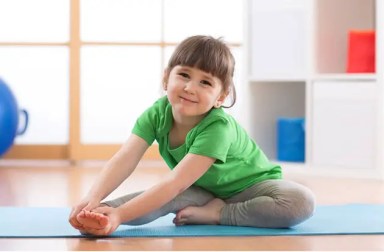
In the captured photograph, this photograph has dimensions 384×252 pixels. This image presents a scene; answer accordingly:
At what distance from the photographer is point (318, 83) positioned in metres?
3.46

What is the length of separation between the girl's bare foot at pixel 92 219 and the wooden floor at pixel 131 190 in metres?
0.03

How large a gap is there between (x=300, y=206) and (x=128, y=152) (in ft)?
1.35

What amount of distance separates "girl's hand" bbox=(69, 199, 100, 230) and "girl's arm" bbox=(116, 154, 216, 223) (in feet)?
0.19

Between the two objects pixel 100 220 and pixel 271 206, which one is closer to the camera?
pixel 100 220

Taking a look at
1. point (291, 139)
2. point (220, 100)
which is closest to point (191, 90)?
point (220, 100)

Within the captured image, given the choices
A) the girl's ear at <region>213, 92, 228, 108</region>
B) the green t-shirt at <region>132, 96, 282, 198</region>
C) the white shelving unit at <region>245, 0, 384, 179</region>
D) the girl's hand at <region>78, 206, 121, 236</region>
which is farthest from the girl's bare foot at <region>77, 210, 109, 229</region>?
the white shelving unit at <region>245, 0, 384, 179</region>

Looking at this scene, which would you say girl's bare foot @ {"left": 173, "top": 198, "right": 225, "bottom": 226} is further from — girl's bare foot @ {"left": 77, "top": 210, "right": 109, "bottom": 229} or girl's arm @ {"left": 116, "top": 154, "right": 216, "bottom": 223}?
girl's bare foot @ {"left": 77, "top": 210, "right": 109, "bottom": 229}

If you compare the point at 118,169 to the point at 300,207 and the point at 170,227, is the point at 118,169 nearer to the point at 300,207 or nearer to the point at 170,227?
the point at 170,227

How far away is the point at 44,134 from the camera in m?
4.15

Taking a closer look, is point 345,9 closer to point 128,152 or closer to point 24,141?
point 24,141

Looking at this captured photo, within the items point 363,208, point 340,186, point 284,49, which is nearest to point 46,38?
point 284,49

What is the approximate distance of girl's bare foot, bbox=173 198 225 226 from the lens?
1.95m

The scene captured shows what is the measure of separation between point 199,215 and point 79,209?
1.03 feet

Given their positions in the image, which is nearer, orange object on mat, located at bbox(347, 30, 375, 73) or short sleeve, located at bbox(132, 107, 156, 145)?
short sleeve, located at bbox(132, 107, 156, 145)
